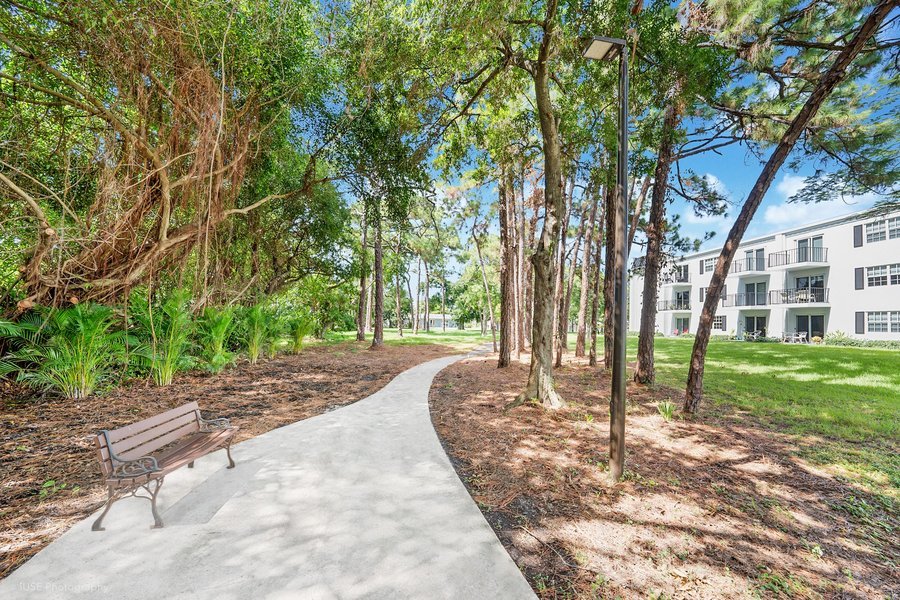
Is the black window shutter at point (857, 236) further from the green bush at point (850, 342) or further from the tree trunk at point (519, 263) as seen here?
the tree trunk at point (519, 263)

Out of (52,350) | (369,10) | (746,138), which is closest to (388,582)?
(52,350)

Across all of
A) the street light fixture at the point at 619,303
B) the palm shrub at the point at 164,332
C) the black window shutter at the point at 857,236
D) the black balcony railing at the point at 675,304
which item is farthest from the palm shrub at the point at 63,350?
the black balcony railing at the point at 675,304

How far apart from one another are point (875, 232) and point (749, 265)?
653cm

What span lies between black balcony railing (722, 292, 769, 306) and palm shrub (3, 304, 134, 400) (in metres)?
33.0

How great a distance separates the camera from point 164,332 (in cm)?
712

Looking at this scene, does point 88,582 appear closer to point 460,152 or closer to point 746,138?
point 460,152

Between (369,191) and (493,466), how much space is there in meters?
8.28

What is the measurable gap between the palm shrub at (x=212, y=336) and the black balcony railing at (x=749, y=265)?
31382mm

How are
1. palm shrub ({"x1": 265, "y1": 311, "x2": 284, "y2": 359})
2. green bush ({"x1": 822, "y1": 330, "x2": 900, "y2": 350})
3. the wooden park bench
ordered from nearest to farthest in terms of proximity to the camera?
the wooden park bench, palm shrub ({"x1": 265, "y1": 311, "x2": 284, "y2": 359}), green bush ({"x1": 822, "y1": 330, "x2": 900, "y2": 350})

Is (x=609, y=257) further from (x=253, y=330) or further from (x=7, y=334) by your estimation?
(x=7, y=334)

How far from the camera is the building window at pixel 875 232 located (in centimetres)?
1784

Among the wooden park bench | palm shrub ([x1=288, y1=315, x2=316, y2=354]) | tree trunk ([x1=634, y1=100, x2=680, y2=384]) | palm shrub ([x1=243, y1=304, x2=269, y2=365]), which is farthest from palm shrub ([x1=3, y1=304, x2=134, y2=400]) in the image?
tree trunk ([x1=634, y1=100, x2=680, y2=384])

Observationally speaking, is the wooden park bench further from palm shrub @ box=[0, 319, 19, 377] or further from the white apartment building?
the white apartment building

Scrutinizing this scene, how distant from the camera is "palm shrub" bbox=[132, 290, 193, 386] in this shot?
674 centimetres
